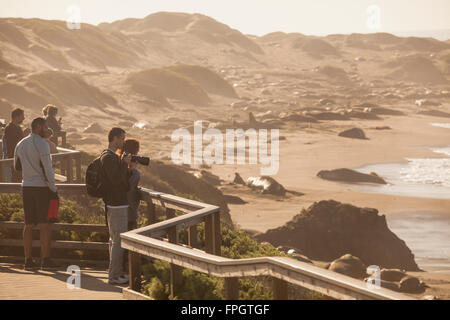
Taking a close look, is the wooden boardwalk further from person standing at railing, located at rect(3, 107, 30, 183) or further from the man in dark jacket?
person standing at railing, located at rect(3, 107, 30, 183)

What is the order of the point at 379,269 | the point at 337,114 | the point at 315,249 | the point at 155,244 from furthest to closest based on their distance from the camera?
the point at 337,114, the point at 315,249, the point at 379,269, the point at 155,244

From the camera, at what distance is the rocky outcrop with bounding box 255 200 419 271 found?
20109 millimetres

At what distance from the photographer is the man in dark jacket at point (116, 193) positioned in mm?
7840

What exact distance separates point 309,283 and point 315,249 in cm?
1548

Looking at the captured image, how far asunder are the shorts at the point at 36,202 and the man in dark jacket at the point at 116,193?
104 cm

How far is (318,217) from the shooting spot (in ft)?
68.3

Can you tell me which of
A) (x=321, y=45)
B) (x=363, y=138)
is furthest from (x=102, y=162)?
(x=321, y=45)

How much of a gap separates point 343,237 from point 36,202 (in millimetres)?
13187

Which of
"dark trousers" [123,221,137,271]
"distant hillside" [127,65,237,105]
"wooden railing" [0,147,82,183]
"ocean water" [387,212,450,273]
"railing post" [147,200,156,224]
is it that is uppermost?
"distant hillside" [127,65,237,105]

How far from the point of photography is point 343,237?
2039cm

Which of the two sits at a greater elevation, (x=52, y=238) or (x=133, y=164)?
(x=133, y=164)

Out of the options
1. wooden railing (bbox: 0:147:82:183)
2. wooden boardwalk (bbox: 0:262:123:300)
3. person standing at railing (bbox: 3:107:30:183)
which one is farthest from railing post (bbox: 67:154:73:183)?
wooden boardwalk (bbox: 0:262:123:300)

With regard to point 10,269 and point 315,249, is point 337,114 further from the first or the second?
point 10,269

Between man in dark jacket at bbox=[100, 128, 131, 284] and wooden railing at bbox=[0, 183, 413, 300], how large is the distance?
0.71 m
